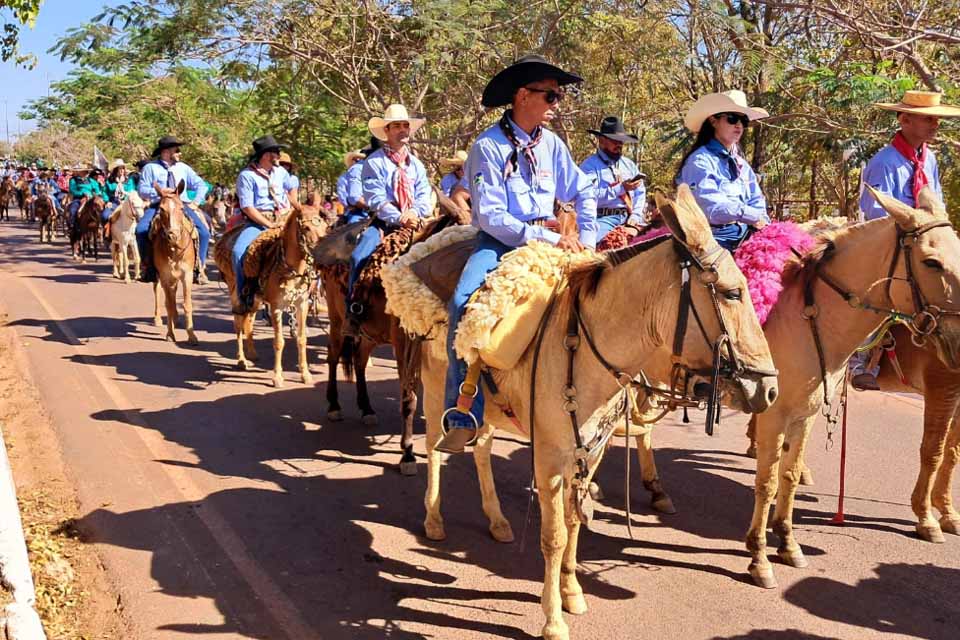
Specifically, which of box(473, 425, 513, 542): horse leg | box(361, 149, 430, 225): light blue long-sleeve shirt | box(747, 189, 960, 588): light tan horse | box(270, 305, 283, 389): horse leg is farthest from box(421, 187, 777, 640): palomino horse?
box(270, 305, 283, 389): horse leg

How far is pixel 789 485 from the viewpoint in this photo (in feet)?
18.3

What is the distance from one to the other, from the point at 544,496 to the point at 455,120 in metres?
15.2

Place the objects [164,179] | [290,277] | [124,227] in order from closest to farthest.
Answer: [290,277] → [164,179] → [124,227]

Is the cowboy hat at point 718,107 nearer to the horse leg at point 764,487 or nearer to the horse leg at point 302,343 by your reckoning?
the horse leg at point 764,487

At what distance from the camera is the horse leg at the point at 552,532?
4.45m

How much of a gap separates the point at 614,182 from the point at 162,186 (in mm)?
Result: 8113

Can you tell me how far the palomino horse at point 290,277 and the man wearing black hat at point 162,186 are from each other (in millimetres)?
2937

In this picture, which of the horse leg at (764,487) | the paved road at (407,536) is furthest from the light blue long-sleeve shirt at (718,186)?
the paved road at (407,536)

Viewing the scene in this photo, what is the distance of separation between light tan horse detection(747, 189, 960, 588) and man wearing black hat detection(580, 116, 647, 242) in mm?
3822

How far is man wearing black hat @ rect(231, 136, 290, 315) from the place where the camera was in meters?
11.0

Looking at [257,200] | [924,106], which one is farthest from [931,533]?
[257,200]

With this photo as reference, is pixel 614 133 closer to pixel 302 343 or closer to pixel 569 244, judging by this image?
pixel 302 343

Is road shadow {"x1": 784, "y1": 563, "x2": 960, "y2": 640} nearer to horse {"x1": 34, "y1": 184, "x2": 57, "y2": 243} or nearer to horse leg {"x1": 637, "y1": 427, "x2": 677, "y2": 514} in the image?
horse leg {"x1": 637, "y1": 427, "x2": 677, "y2": 514}

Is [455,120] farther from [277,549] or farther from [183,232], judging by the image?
[277,549]
